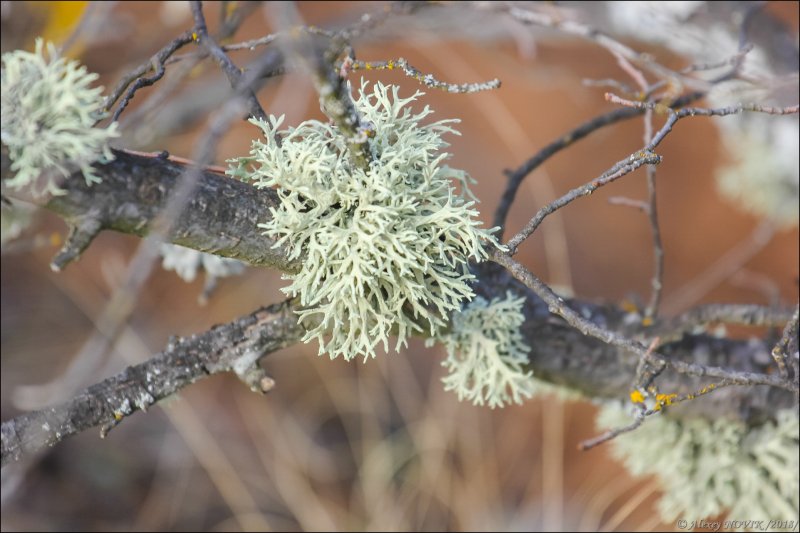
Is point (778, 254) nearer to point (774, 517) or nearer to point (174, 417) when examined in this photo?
point (774, 517)

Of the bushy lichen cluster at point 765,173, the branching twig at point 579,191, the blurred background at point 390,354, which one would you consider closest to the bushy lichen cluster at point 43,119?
the branching twig at point 579,191

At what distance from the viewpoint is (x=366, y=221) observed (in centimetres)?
53

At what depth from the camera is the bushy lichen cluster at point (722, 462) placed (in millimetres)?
851

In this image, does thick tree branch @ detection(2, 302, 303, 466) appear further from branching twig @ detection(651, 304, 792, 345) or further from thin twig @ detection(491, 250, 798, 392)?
branching twig @ detection(651, 304, 792, 345)

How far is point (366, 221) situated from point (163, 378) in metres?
0.24

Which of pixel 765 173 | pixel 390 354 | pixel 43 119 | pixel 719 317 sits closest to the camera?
A: pixel 43 119

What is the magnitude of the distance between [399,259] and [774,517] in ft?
2.26

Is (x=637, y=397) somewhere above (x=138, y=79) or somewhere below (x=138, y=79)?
below

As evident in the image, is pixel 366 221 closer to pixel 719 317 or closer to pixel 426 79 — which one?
pixel 426 79

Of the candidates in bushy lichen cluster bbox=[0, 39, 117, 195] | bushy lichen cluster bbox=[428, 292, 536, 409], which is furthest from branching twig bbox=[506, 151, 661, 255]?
bushy lichen cluster bbox=[0, 39, 117, 195]

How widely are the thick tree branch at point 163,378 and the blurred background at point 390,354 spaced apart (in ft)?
1.85

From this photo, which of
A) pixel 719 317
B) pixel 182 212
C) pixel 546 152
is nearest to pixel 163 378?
pixel 182 212

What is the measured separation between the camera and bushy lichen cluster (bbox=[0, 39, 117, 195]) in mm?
453

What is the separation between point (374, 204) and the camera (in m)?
0.54
